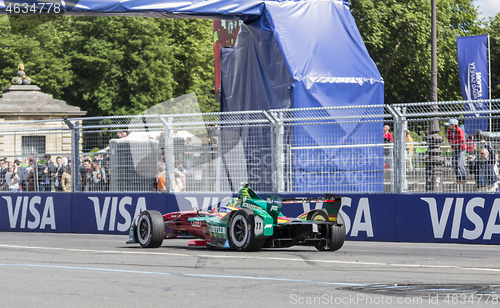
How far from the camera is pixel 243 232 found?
979 centimetres

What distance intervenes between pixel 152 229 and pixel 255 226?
1.82m

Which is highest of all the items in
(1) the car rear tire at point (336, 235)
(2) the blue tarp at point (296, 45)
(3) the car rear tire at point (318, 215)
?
(2) the blue tarp at point (296, 45)

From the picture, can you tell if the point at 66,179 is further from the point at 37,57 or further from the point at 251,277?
the point at 37,57

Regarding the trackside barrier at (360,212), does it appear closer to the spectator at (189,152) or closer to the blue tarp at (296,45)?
the spectator at (189,152)

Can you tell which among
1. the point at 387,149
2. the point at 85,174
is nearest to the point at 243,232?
the point at 387,149

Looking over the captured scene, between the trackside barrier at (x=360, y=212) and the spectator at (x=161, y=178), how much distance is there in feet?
0.58

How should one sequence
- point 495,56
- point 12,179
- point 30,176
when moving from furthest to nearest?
point 495,56
point 12,179
point 30,176

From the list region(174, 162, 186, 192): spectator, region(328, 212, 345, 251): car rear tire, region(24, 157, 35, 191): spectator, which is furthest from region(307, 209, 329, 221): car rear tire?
region(24, 157, 35, 191): spectator

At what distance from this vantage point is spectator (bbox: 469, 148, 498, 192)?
1091cm

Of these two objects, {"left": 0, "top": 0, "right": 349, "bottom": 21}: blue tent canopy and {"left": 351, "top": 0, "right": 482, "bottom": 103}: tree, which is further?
{"left": 351, "top": 0, "right": 482, "bottom": 103}: tree

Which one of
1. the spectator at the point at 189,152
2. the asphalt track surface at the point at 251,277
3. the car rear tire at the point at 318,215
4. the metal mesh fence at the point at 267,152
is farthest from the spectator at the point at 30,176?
the car rear tire at the point at 318,215

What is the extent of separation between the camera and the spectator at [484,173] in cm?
1091

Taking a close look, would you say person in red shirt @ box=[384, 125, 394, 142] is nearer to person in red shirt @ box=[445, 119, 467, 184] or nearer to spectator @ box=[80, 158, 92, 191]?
person in red shirt @ box=[445, 119, 467, 184]

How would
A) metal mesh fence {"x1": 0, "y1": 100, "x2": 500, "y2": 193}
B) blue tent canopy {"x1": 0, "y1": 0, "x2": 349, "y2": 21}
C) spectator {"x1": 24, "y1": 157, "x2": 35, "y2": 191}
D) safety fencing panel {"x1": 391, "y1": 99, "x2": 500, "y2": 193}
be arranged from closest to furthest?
safety fencing panel {"x1": 391, "y1": 99, "x2": 500, "y2": 193} → metal mesh fence {"x1": 0, "y1": 100, "x2": 500, "y2": 193} → spectator {"x1": 24, "y1": 157, "x2": 35, "y2": 191} → blue tent canopy {"x1": 0, "y1": 0, "x2": 349, "y2": 21}
